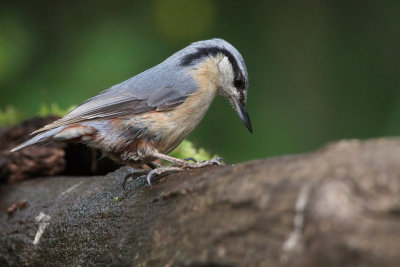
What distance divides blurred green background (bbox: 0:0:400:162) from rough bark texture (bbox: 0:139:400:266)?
2327 mm

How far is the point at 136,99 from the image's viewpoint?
257 cm

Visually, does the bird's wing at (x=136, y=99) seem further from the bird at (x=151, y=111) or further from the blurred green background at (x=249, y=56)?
the blurred green background at (x=249, y=56)

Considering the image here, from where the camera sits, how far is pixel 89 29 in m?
4.55

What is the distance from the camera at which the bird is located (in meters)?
2.47

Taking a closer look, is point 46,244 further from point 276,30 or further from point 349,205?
point 276,30

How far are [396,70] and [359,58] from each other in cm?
31

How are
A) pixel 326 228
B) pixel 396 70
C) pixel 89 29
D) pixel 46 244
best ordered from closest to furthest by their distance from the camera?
pixel 326 228 < pixel 46 244 < pixel 396 70 < pixel 89 29

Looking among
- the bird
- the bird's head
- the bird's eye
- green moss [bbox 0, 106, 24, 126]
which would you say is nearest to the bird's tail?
the bird

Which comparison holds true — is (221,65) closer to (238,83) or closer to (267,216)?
(238,83)

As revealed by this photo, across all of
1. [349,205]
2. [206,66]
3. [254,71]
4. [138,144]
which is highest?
[349,205]

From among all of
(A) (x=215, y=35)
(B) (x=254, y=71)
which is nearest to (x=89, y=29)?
(A) (x=215, y=35)

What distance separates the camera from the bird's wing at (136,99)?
2504 mm

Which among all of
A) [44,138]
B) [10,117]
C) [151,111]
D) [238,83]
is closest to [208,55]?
[238,83]

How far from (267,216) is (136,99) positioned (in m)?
1.44
